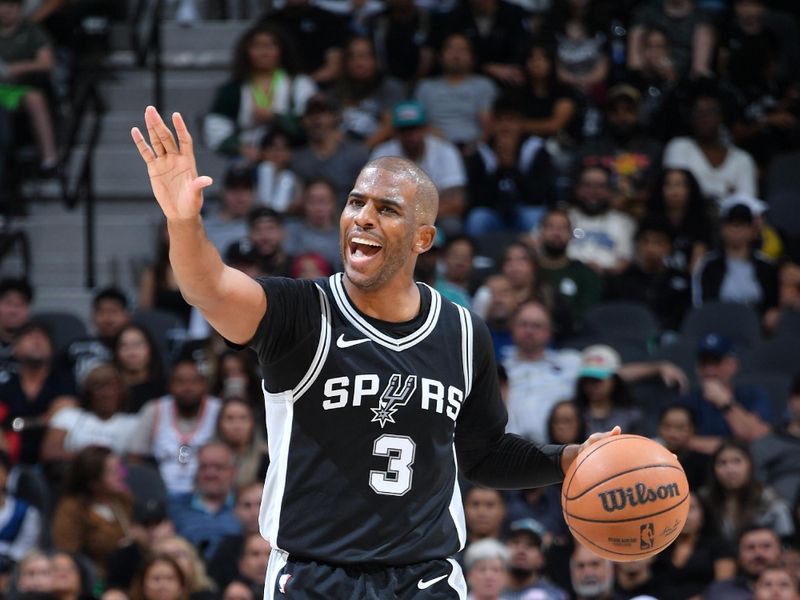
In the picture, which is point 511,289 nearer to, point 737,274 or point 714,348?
point 714,348

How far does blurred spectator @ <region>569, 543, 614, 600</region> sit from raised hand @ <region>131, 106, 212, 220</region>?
195 inches

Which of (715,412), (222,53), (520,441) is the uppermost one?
(520,441)

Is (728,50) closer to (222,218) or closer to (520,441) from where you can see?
(222,218)

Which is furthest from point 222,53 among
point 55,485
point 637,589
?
point 637,589

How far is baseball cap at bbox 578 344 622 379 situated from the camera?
948 centimetres

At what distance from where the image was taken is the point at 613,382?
31.0 feet

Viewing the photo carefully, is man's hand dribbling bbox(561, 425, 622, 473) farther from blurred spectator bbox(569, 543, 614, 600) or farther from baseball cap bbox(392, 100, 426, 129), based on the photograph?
baseball cap bbox(392, 100, 426, 129)

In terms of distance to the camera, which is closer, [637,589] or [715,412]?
[637,589]

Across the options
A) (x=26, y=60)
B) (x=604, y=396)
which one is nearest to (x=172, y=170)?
(x=604, y=396)

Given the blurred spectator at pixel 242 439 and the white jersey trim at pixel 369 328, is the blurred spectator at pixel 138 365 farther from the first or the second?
the white jersey trim at pixel 369 328

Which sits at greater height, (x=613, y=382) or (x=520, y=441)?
(x=520, y=441)

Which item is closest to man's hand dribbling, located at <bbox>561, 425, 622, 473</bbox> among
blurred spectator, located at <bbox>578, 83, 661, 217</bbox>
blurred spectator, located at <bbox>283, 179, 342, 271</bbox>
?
blurred spectator, located at <bbox>283, 179, 342, 271</bbox>

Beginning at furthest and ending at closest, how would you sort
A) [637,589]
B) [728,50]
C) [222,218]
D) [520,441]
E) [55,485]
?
[728,50] < [222,218] < [55,485] < [637,589] < [520,441]

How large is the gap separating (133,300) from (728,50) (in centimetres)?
581
